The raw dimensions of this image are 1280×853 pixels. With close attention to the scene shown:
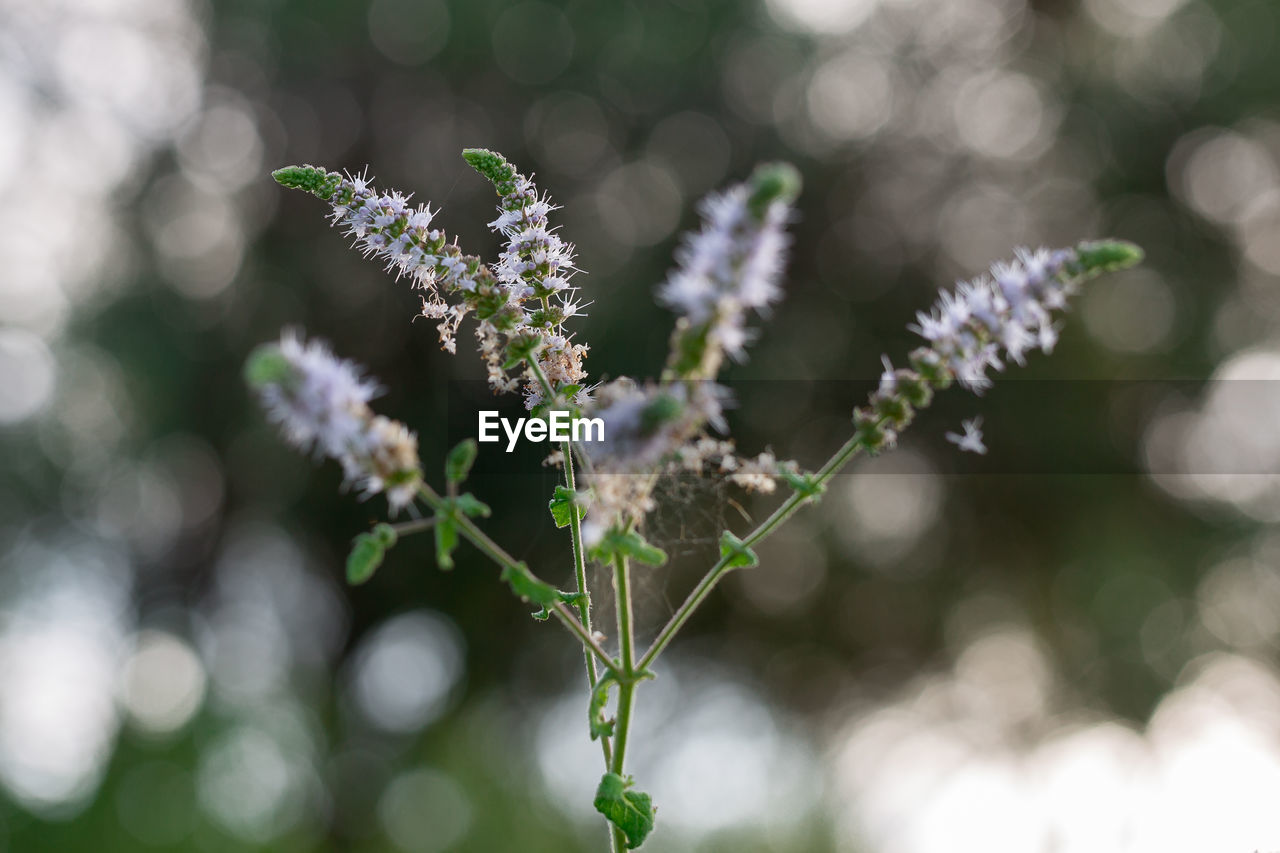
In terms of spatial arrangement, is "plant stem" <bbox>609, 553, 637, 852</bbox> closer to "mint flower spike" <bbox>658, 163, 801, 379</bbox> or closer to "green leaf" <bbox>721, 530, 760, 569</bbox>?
"green leaf" <bbox>721, 530, 760, 569</bbox>

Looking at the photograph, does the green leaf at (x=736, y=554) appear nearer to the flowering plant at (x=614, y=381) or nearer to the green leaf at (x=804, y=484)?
the flowering plant at (x=614, y=381)

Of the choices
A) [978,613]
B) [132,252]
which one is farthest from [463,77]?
[978,613]

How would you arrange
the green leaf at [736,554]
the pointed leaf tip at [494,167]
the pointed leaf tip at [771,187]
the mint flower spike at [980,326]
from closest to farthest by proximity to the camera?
the pointed leaf tip at [771,187]
the mint flower spike at [980,326]
the green leaf at [736,554]
the pointed leaf tip at [494,167]

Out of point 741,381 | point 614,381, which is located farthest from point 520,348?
point 741,381

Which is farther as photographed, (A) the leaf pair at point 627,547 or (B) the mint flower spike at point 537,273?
(B) the mint flower spike at point 537,273

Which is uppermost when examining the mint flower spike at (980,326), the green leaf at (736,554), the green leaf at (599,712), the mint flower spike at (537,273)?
the mint flower spike at (537,273)

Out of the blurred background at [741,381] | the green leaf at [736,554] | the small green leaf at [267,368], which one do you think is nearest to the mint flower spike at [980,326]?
the green leaf at [736,554]

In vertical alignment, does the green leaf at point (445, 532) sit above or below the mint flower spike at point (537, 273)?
below

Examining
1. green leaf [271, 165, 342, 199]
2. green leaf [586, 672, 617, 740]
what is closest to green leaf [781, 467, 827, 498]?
green leaf [586, 672, 617, 740]
